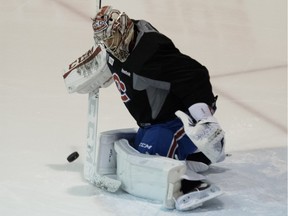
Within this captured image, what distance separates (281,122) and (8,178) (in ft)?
3.48

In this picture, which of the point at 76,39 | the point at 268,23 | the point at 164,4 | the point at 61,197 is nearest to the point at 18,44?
the point at 76,39

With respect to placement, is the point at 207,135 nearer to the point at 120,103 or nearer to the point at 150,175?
the point at 150,175

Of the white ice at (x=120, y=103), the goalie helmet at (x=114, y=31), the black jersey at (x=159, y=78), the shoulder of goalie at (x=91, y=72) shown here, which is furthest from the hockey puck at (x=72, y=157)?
the goalie helmet at (x=114, y=31)

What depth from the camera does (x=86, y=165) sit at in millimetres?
2523

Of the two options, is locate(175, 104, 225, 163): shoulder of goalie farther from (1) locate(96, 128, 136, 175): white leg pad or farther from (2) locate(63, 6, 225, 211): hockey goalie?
(1) locate(96, 128, 136, 175): white leg pad

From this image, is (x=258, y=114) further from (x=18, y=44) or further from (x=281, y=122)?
(x=18, y=44)

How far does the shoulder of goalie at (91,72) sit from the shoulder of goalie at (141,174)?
147mm

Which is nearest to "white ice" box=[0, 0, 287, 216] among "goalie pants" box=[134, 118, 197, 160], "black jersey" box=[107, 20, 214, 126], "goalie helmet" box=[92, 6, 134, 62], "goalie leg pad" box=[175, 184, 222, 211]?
Result: "goalie leg pad" box=[175, 184, 222, 211]

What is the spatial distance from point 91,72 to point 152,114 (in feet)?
0.77

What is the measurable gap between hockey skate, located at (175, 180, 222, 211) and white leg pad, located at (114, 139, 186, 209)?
0.02 metres

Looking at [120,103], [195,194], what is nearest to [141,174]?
[195,194]

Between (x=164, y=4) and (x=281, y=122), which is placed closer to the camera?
(x=281, y=122)

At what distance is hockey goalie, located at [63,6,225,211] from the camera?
2.30 m

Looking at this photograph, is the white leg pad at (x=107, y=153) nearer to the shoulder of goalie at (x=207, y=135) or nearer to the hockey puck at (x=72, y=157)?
the hockey puck at (x=72, y=157)
